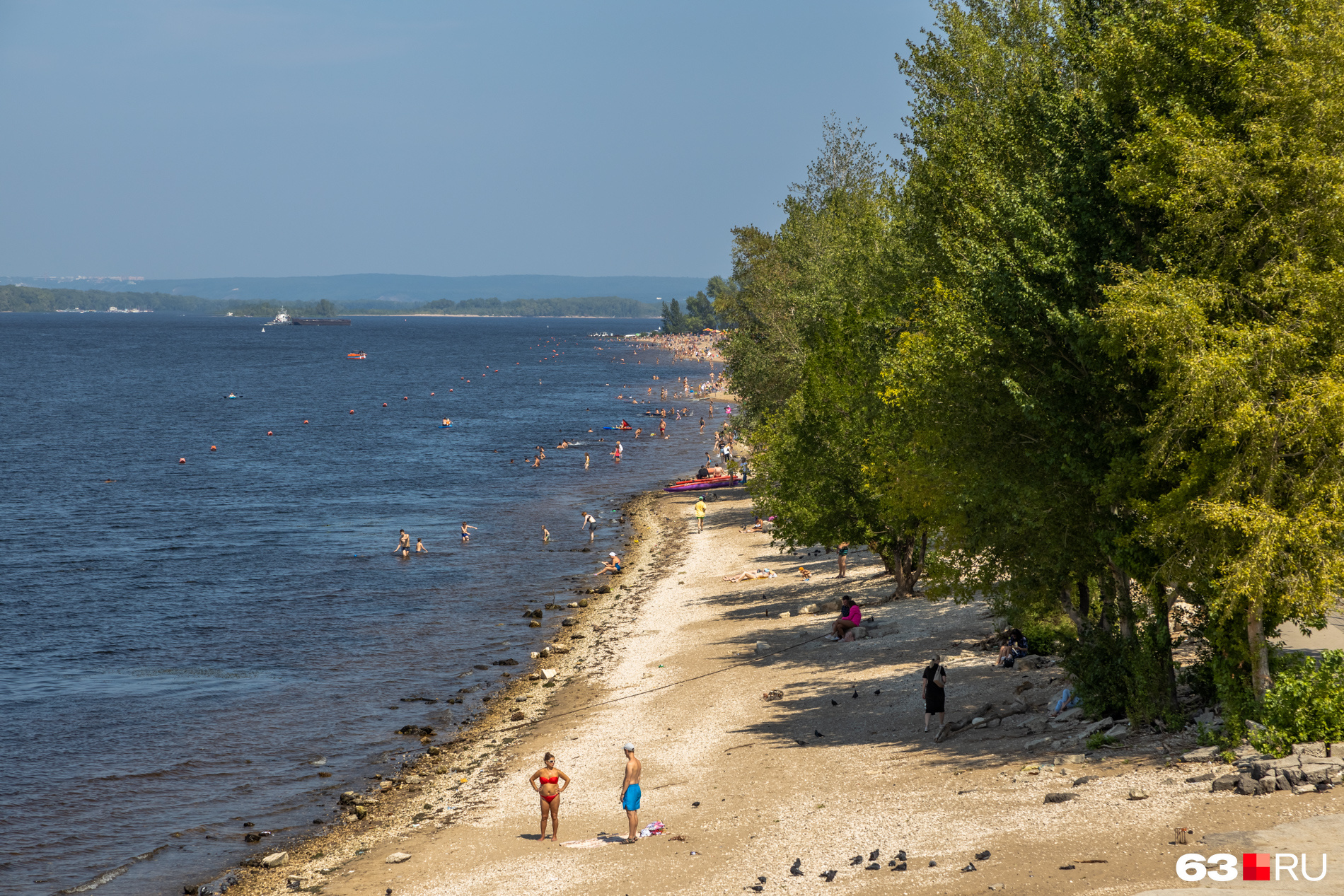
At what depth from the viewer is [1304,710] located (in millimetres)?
15844

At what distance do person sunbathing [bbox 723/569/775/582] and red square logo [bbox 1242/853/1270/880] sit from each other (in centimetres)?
3030

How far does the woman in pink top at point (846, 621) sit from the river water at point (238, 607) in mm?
11214

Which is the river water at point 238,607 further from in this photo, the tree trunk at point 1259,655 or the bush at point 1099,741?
the tree trunk at point 1259,655

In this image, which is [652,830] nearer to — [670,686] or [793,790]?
[793,790]

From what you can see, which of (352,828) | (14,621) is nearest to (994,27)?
(352,828)

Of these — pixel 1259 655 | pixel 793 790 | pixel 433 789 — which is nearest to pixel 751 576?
pixel 433 789

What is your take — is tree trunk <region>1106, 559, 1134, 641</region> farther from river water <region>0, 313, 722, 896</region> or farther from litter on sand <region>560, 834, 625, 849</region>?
river water <region>0, 313, 722, 896</region>

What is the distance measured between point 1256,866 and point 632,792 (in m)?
10.3

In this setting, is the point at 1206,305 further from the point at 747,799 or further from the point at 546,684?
the point at 546,684

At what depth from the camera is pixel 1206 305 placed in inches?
644

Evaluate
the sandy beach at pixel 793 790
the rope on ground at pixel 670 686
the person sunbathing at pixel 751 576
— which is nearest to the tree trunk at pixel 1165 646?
the sandy beach at pixel 793 790

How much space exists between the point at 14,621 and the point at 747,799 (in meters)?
34.2

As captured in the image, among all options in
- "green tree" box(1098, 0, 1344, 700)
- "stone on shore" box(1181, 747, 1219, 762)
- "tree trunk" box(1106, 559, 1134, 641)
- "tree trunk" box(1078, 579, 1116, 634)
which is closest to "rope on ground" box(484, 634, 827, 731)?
"tree trunk" box(1078, 579, 1116, 634)

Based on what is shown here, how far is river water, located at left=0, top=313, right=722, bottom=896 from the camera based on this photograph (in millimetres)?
25406
